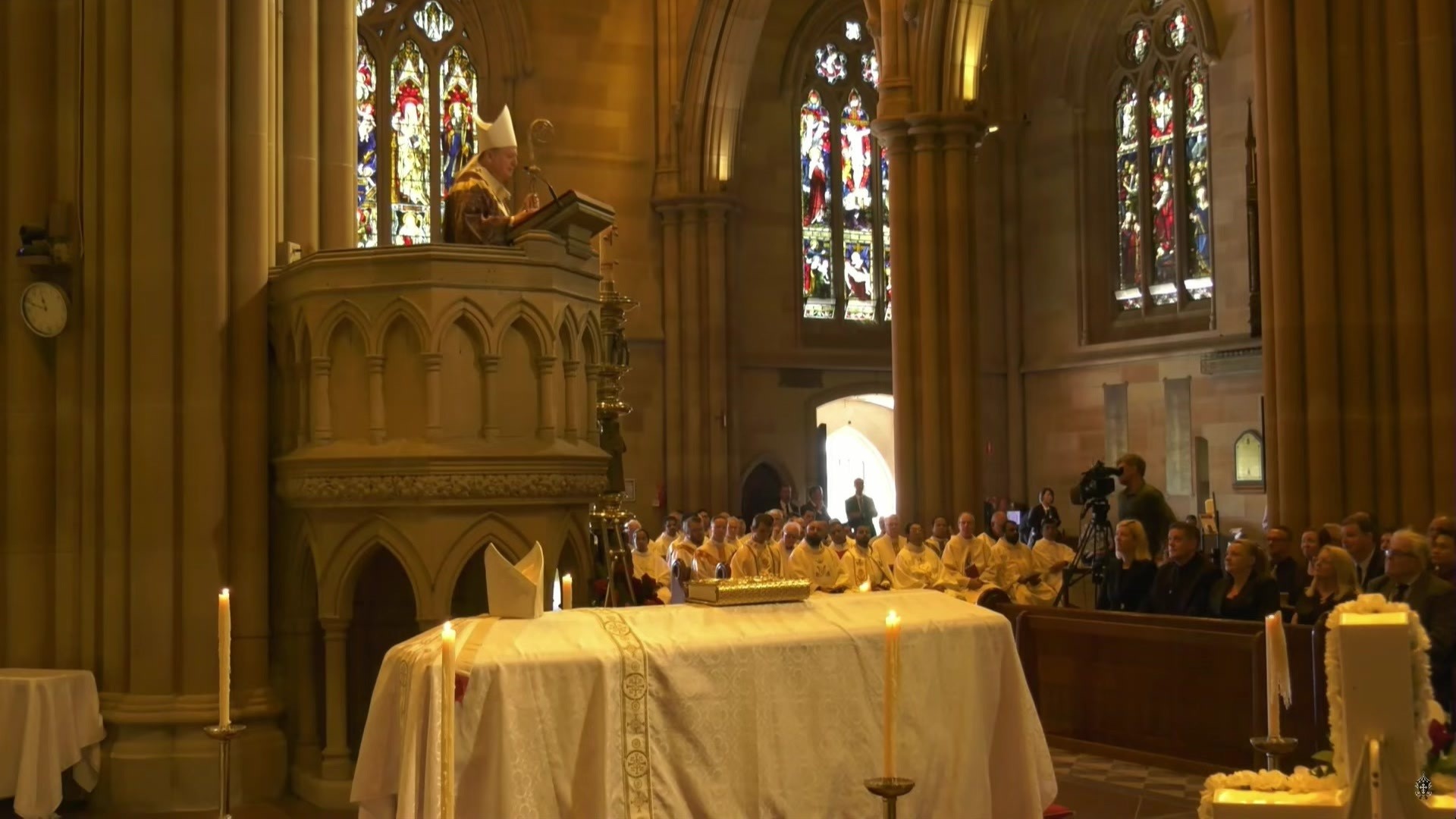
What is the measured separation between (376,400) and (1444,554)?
5.10m

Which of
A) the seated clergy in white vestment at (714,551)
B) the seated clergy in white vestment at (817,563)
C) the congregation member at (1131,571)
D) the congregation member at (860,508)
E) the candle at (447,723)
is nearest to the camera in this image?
the candle at (447,723)

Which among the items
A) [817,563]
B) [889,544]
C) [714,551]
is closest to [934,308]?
[889,544]

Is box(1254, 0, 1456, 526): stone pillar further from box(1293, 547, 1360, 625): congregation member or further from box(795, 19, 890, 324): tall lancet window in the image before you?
box(795, 19, 890, 324): tall lancet window

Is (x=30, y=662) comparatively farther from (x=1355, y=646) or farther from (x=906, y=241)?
(x=906, y=241)

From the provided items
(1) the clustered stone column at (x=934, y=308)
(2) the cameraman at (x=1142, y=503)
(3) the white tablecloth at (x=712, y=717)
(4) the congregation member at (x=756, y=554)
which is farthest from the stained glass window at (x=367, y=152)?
(3) the white tablecloth at (x=712, y=717)

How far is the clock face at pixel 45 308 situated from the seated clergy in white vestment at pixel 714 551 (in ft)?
26.6

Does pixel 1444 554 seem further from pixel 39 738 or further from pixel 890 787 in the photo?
pixel 39 738

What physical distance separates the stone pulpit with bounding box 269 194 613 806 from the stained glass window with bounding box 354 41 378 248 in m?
13.8

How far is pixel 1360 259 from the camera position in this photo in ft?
36.0

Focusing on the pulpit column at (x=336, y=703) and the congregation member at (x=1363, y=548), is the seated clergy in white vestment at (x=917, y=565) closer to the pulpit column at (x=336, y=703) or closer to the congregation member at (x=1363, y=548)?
the congregation member at (x=1363, y=548)

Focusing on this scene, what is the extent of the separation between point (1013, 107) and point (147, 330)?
1885 cm

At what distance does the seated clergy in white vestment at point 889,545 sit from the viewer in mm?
15727

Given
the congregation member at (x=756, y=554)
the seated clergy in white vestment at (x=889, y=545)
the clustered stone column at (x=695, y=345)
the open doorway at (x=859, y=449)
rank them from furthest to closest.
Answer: the open doorway at (x=859, y=449) → the clustered stone column at (x=695, y=345) → the seated clergy in white vestment at (x=889, y=545) → the congregation member at (x=756, y=554)

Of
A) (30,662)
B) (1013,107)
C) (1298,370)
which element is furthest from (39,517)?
(1013,107)
